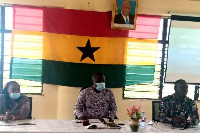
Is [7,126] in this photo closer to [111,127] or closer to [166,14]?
[111,127]

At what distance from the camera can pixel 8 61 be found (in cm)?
473

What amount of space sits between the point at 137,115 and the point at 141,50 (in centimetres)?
227

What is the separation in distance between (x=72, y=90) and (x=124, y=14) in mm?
1575

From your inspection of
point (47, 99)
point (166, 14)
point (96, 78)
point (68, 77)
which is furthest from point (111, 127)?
point (166, 14)

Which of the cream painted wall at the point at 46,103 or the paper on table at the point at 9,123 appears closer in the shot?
the paper on table at the point at 9,123

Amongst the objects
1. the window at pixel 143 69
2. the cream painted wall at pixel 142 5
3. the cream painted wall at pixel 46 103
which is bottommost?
the cream painted wall at pixel 46 103

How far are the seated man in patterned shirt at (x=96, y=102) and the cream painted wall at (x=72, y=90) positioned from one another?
Result: 43.2 inches

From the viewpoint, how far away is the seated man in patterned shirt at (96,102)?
3.53 meters

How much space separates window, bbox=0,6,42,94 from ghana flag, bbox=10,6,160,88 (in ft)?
0.08

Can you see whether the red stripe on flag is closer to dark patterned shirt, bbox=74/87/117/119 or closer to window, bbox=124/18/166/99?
window, bbox=124/18/166/99

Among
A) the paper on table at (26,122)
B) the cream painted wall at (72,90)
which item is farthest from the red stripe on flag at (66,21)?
the paper on table at (26,122)

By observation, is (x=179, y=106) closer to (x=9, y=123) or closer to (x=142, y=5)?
(x=9, y=123)

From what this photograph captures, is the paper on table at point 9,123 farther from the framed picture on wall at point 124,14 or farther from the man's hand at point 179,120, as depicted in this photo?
the framed picture on wall at point 124,14

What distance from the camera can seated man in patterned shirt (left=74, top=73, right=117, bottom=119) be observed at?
3.53 m
